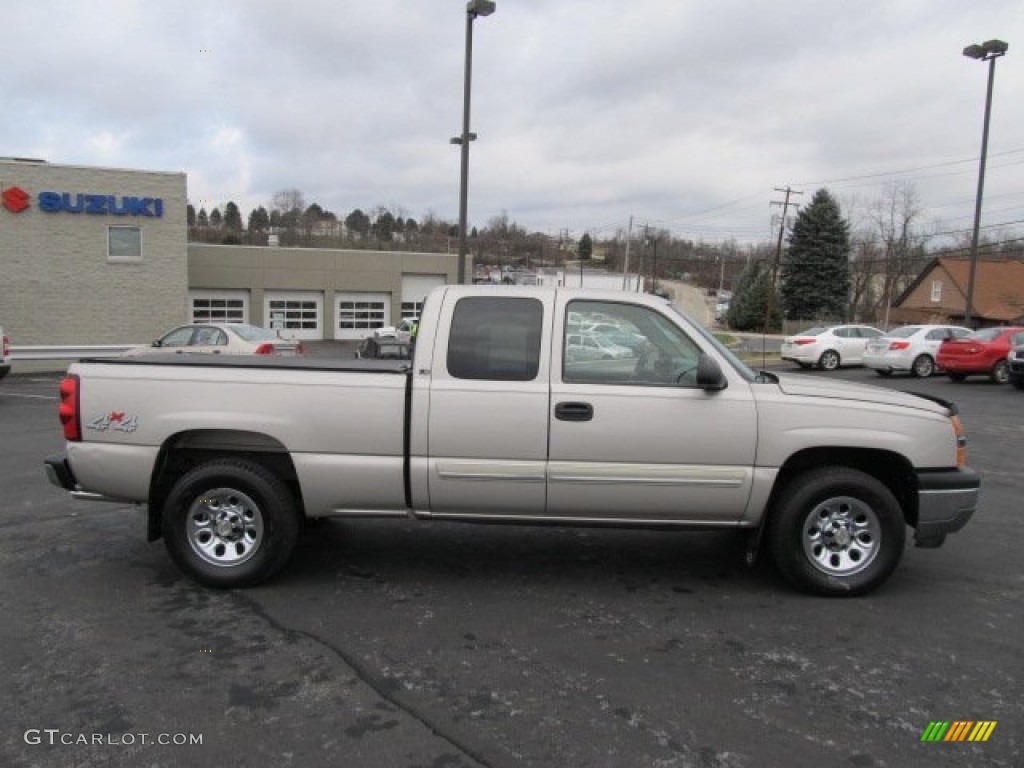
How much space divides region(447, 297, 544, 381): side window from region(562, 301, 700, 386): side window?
206mm

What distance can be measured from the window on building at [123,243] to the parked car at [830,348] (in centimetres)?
2201

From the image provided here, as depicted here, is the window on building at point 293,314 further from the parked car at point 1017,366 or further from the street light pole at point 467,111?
the parked car at point 1017,366

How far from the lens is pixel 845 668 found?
3842 mm

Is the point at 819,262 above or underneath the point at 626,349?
above

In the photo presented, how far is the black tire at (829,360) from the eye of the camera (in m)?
25.6

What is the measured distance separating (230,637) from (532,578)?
72.5 inches

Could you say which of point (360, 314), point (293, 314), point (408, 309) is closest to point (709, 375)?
point (293, 314)

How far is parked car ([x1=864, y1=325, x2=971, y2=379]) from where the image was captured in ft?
73.2

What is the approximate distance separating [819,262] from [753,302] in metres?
Answer: 7.55

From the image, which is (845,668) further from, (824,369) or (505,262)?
(505,262)

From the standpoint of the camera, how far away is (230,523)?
4785 millimetres

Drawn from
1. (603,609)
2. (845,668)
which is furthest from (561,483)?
(845,668)

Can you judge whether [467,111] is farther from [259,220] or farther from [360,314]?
[259,220]

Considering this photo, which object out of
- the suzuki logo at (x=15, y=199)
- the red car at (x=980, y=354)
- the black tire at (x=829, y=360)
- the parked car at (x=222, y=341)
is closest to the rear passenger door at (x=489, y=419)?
the parked car at (x=222, y=341)
